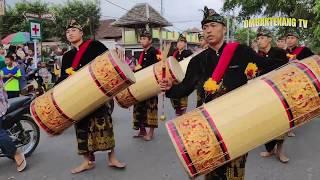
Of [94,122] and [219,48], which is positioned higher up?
[219,48]

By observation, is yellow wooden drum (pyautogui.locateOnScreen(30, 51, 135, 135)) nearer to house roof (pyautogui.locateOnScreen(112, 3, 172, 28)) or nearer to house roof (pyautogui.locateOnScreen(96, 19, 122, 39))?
house roof (pyautogui.locateOnScreen(112, 3, 172, 28))

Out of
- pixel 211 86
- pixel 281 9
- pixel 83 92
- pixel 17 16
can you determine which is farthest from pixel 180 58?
pixel 17 16

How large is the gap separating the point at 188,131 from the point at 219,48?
919mm

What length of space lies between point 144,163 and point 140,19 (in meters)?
29.2

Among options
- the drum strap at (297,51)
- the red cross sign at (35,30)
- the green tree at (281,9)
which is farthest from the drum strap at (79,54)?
the green tree at (281,9)

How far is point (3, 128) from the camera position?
17.3 ft

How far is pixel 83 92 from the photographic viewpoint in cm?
421

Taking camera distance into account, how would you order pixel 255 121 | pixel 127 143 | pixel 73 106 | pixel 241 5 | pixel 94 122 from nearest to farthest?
pixel 255 121 → pixel 73 106 → pixel 94 122 → pixel 127 143 → pixel 241 5

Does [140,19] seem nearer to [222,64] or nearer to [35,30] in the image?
[35,30]

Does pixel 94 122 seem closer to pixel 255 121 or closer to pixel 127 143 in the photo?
pixel 127 143

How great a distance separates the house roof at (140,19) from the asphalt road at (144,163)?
88.1 feet

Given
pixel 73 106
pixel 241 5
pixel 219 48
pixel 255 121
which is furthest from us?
pixel 241 5

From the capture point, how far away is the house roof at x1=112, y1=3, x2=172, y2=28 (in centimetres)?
3344

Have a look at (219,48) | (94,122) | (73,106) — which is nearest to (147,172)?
(94,122)
